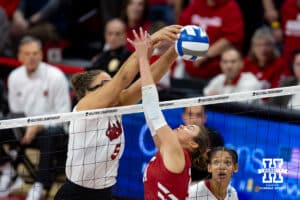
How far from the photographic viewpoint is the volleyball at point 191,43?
7.53 m

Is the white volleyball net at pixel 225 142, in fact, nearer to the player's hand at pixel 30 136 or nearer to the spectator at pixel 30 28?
the player's hand at pixel 30 136

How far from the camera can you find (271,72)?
38.0 ft

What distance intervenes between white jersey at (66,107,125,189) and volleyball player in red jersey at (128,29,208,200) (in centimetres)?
76

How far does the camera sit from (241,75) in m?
11.5

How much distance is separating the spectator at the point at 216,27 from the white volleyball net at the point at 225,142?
1.41 metres

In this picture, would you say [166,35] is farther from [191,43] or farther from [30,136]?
[30,136]

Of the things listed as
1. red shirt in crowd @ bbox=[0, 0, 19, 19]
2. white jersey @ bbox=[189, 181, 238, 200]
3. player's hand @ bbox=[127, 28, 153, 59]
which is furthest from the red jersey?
red shirt in crowd @ bbox=[0, 0, 19, 19]

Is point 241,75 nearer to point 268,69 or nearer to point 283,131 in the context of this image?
point 268,69

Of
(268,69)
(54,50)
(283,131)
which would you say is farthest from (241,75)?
(54,50)

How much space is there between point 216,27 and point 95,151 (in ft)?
14.9

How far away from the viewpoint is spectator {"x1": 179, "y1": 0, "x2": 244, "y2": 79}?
40.1 feet

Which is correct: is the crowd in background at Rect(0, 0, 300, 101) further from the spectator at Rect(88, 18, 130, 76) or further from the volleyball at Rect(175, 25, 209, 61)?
the volleyball at Rect(175, 25, 209, 61)

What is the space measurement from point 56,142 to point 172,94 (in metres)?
1.48

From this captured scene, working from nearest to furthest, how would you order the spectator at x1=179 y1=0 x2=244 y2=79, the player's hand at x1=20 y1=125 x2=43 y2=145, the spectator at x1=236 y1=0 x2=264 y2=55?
the player's hand at x1=20 y1=125 x2=43 y2=145 < the spectator at x1=179 y1=0 x2=244 y2=79 < the spectator at x1=236 y1=0 x2=264 y2=55
